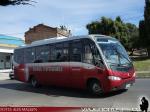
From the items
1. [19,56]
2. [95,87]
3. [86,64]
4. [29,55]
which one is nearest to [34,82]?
[29,55]

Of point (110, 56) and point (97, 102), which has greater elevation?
point (110, 56)

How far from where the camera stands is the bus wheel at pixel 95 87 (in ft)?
53.1

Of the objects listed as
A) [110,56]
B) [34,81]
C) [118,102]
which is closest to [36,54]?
[34,81]

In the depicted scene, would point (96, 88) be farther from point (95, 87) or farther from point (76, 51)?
point (76, 51)

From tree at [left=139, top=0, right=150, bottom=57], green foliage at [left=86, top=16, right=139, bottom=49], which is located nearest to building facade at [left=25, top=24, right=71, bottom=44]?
green foliage at [left=86, top=16, right=139, bottom=49]

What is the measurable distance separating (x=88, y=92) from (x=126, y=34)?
58378 mm

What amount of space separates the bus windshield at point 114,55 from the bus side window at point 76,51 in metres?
1.17

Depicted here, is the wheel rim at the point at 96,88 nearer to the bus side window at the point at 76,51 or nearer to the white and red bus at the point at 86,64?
the white and red bus at the point at 86,64

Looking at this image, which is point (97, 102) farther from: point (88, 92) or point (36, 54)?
point (36, 54)

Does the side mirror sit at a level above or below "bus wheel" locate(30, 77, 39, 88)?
above

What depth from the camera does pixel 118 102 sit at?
46.6ft

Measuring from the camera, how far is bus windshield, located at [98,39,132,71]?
15941 mm

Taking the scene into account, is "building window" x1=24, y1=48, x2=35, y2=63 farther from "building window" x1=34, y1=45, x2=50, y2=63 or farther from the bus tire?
the bus tire

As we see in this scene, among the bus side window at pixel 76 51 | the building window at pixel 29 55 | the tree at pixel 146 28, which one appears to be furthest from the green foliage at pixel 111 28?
the bus side window at pixel 76 51
